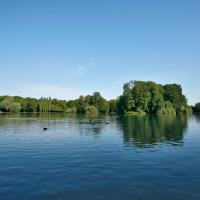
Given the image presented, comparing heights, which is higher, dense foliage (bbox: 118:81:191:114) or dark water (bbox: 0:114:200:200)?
dense foliage (bbox: 118:81:191:114)

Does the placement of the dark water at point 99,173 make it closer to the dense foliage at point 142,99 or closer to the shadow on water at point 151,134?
the shadow on water at point 151,134

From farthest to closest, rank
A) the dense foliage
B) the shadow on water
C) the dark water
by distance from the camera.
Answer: the dense foliage < the shadow on water < the dark water

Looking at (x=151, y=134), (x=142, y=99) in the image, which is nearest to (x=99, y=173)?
(x=151, y=134)

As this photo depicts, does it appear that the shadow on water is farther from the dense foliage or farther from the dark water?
the dense foliage

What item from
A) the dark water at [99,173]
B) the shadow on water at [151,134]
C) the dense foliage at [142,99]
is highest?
the dense foliage at [142,99]

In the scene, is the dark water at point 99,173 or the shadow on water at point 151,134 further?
the shadow on water at point 151,134

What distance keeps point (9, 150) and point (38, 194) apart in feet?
65.0

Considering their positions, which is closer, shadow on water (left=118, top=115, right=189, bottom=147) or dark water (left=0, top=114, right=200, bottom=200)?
dark water (left=0, top=114, right=200, bottom=200)

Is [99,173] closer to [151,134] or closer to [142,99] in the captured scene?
[151,134]

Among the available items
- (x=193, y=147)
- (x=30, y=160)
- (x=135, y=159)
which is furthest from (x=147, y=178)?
(x=193, y=147)

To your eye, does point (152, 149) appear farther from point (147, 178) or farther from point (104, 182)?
point (104, 182)

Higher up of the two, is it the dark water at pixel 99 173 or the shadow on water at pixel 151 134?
the shadow on water at pixel 151 134

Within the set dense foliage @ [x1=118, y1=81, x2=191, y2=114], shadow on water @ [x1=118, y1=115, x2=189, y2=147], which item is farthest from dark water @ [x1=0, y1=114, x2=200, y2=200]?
dense foliage @ [x1=118, y1=81, x2=191, y2=114]

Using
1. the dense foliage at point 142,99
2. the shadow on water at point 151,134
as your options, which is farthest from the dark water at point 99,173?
the dense foliage at point 142,99
